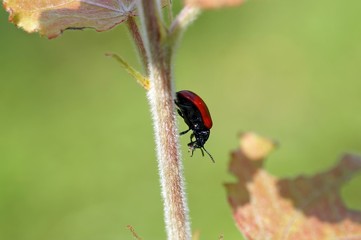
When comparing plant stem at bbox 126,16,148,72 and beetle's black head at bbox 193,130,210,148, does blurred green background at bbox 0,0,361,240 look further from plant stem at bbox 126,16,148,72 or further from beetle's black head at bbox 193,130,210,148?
plant stem at bbox 126,16,148,72

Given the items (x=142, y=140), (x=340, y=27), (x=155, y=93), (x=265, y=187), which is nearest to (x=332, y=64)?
(x=340, y=27)

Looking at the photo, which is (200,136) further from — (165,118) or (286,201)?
(165,118)

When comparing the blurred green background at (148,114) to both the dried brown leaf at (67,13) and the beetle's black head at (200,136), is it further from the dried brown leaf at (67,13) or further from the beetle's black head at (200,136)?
the dried brown leaf at (67,13)

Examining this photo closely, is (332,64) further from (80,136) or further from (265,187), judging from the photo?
(265,187)

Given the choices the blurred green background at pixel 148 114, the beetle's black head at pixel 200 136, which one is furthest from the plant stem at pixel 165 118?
the blurred green background at pixel 148 114

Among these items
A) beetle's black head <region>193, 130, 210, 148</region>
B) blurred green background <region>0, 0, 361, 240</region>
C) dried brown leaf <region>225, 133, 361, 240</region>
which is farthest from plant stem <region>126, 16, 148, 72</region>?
blurred green background <region>0, 0, 361, 240</region>

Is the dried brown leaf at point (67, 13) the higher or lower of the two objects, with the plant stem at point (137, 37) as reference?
higher
